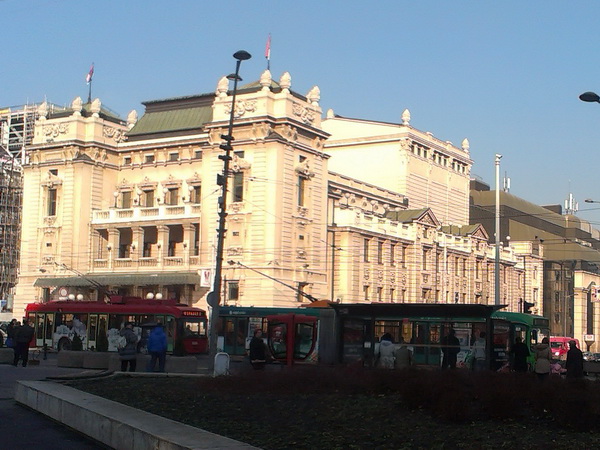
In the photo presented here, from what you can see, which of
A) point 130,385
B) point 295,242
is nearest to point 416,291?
point 295,242

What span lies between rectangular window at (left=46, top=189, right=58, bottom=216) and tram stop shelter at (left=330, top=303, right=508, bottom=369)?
53929 mm

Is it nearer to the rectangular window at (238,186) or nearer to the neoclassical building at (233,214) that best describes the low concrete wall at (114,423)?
Result: the neoclassical building at (233,214)

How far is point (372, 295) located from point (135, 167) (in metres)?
23.6

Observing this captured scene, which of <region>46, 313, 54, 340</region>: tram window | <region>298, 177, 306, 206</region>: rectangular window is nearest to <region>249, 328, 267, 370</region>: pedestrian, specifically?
<region>46, 313, 54, 340</region>: tram window

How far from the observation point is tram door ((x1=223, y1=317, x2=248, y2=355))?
53.7 metres

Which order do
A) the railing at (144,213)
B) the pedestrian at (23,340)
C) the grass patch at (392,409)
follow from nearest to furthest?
the grass patch at (392,409) < the pedestrian at (23,340) < the railing at (144,213)

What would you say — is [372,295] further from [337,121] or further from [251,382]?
[251,382]

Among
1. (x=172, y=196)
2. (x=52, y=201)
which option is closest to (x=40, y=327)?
(x=172, y=196)

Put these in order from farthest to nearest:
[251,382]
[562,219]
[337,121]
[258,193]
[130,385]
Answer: [562,219], [337,121], [258,193], [130,385], [251,382]

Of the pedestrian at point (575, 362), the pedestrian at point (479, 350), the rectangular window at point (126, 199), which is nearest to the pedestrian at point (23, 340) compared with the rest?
the pedestrian at point (479, 350)

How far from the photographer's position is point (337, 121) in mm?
101312

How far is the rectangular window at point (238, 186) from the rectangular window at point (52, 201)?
1868cm

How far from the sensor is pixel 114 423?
14469 mm

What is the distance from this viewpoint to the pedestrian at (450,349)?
31.1 metres
